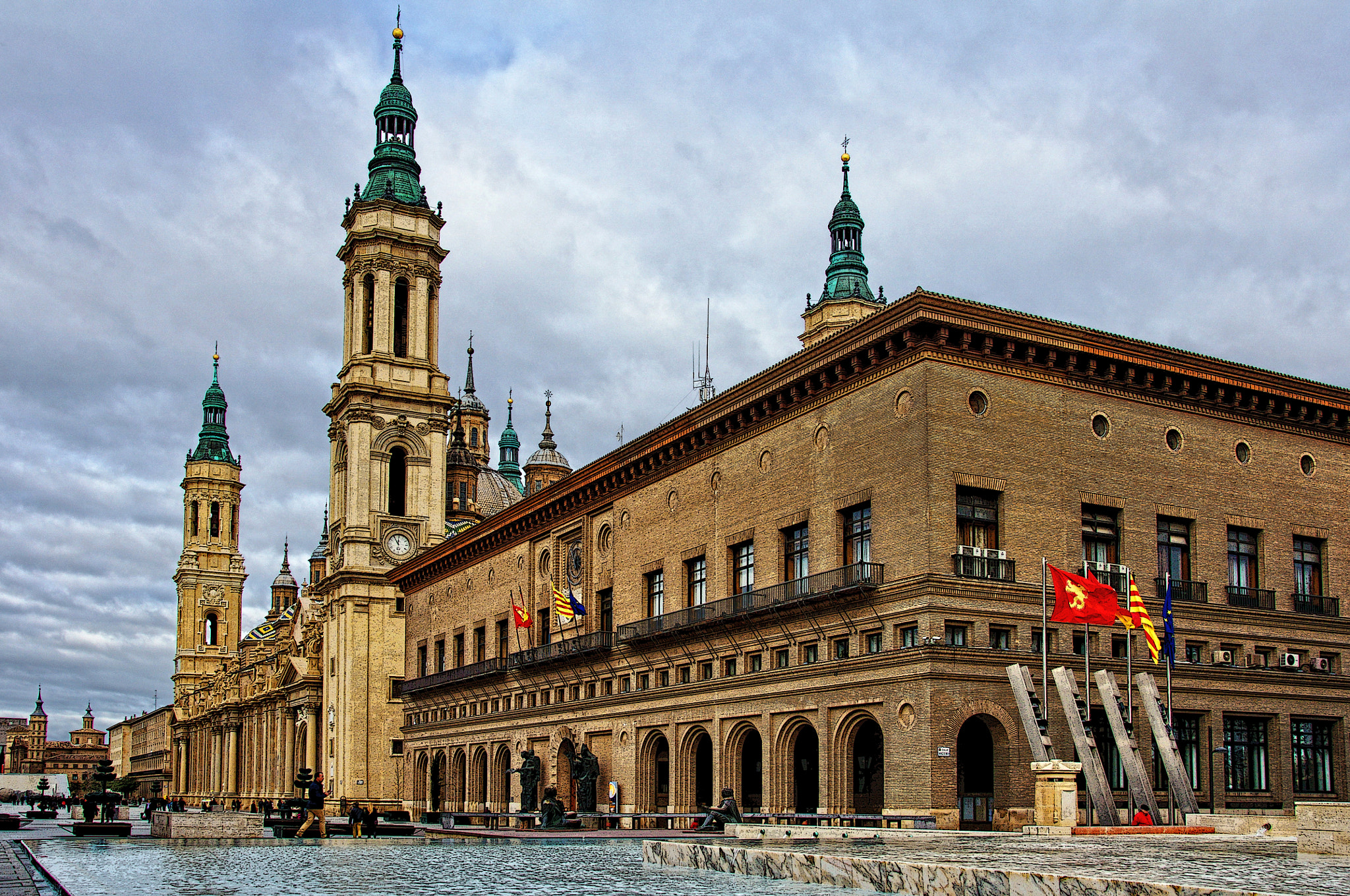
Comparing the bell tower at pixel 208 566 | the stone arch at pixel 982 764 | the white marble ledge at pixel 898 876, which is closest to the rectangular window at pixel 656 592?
the stone arch at pixel 982 764

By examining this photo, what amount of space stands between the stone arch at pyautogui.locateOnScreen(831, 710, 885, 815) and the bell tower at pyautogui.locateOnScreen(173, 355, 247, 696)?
127289 millimetres

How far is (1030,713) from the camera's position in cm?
3428

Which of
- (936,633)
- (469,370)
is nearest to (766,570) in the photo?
(936,633)

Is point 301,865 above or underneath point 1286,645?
underneath

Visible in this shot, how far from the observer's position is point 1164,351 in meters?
41.0

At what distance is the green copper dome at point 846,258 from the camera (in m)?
78.2

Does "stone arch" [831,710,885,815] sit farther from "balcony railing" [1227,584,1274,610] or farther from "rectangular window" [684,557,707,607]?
"balcony railing" [1227,584,1274,610]

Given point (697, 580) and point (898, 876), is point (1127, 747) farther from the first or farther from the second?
point (898, 876)

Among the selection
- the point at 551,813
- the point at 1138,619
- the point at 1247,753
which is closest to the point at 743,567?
the point at 551,813

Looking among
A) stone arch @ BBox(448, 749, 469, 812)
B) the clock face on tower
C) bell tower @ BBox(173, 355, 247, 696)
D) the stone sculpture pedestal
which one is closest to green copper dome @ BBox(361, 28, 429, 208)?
the clock face on tower

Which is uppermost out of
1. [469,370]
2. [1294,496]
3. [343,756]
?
[469,370]

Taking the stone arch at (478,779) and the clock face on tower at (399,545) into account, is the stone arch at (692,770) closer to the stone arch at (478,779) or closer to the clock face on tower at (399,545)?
the stone arch at (478,779)

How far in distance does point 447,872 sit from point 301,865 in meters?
3.47

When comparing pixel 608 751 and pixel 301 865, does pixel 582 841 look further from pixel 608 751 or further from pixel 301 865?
pixel 608 751
